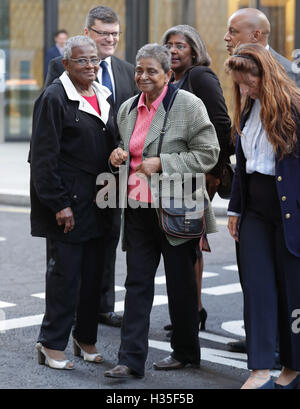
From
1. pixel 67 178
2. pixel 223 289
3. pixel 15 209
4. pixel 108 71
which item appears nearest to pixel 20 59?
pixel 15 209

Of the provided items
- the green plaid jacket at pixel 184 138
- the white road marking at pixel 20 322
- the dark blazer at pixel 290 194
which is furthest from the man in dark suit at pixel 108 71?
the dark blazer at pixel 290 194

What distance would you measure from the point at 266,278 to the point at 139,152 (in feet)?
3.22

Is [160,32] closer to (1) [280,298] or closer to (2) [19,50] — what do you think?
(2) [19,50]

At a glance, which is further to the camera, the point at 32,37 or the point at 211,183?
the point at 32,37

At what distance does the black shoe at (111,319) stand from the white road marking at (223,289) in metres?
1.18

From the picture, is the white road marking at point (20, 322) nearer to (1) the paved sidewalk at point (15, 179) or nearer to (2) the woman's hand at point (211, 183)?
(2) the woman's hand at point (211, 183)

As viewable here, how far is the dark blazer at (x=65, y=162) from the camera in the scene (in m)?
4.94

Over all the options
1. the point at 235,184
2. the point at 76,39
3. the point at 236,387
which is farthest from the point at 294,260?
the point at 76,39

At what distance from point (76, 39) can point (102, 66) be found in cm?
109

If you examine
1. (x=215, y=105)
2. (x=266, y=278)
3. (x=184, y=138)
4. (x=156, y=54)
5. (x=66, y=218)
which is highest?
(x=156, y=54)

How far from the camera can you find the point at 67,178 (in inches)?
199

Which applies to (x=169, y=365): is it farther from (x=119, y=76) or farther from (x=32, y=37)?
(x=32, y=37)

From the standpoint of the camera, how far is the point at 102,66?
6113mm

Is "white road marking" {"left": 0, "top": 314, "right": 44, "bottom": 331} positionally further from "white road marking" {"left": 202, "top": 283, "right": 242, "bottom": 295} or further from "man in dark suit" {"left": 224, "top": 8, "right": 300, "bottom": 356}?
"man in dark suit" {"left": 224, "top": 8, "right": 300, "bottom": 356}
